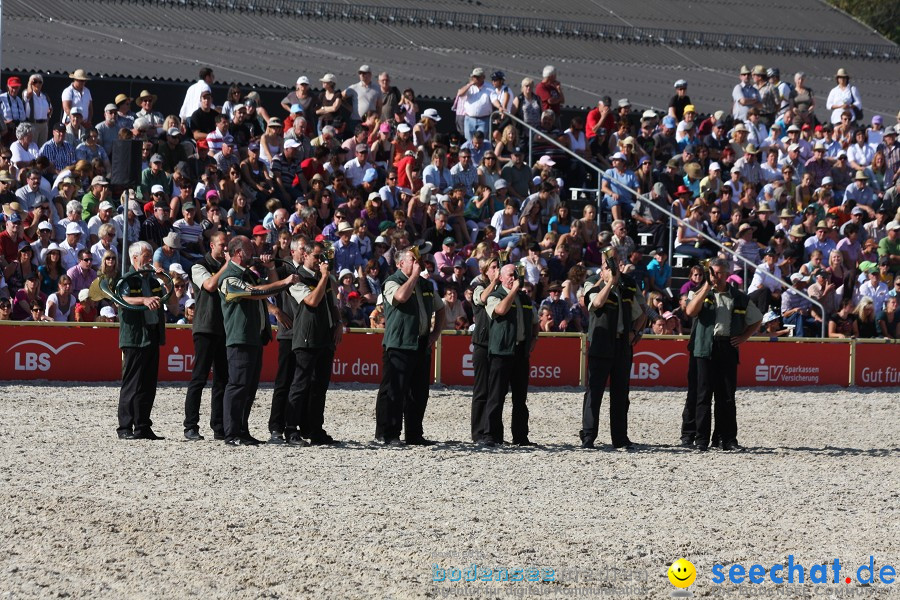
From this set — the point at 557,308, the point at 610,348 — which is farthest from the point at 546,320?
the point at 610,348

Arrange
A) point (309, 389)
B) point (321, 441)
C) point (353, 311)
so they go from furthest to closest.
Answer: point (353, 311) < point (321, 441) < point (309, 389)

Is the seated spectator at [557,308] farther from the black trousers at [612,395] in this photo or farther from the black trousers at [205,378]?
the black trousers at [205,378]

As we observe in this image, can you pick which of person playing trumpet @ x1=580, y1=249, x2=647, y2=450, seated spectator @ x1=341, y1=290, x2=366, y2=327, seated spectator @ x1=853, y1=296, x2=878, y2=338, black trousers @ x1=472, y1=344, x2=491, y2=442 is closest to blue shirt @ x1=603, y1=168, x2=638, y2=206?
seated spectator @ x1=853, y1=296, x2=878, y2=338

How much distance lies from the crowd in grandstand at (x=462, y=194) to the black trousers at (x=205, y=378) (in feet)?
11.7

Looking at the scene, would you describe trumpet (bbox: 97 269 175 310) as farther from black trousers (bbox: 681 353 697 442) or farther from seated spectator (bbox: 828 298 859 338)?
seated spectator (bbox: 828 298 859 338)

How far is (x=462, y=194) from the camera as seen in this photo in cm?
2159

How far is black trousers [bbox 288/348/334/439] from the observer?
13.0 meters

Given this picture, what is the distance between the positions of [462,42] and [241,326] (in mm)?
19528

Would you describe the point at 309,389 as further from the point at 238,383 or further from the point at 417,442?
the point at 417,442

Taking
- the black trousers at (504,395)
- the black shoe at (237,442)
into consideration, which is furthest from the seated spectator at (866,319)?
the black shoe at (237,442)

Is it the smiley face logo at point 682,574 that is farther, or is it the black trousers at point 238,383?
the black trousers at point 238,383

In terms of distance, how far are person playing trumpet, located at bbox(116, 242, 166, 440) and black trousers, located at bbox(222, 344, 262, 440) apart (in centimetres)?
68

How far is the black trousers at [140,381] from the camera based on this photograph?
12891 mm

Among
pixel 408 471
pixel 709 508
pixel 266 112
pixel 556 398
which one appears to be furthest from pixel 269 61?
pixel 709 508
